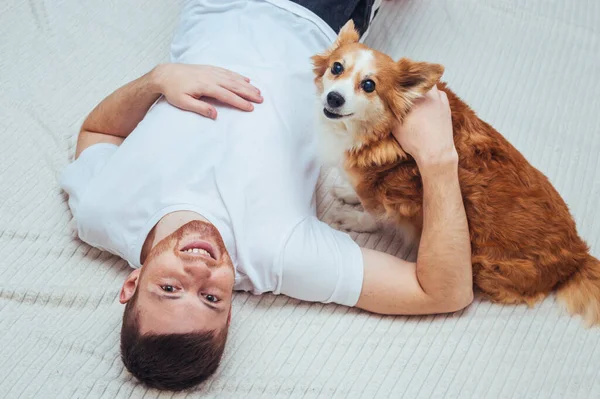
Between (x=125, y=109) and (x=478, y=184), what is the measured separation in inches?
42.0

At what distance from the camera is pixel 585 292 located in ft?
5.55

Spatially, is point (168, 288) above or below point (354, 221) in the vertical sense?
above

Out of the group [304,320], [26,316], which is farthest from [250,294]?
[26,316]

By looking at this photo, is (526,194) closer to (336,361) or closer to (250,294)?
(336,361)

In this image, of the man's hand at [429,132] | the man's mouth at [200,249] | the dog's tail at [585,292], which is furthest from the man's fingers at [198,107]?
the dog's tail at [585,292]

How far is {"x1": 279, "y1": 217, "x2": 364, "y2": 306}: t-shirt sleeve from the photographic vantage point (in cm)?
162

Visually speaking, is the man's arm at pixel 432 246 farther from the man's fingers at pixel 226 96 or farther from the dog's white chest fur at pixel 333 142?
the man's fingers at pixel 226 96

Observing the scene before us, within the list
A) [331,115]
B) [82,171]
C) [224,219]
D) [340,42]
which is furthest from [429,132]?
[82,171]

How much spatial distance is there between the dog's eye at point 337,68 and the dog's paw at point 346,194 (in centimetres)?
48

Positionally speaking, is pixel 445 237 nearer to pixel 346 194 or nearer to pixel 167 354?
pixel 346 194

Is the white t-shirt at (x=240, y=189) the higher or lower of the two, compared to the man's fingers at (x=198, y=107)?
lower

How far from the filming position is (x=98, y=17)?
2510mm

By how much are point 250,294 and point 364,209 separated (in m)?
0.45

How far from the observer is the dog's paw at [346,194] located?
2.04 m
